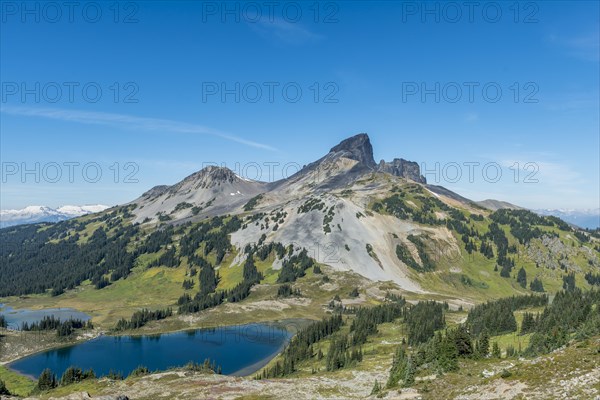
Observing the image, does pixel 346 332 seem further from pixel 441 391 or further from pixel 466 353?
pixel 441 391

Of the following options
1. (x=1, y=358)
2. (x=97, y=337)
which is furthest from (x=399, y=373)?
(x=97, y=337)

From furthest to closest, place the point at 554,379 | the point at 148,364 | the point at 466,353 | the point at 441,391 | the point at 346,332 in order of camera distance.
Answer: the point at 346,332, the point at 148,364, the point at 466,353, the point at 441,391, the point at 554,379

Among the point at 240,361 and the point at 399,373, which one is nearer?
the point at 399,373

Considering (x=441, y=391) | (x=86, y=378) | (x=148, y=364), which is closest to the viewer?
(x=441, y=391)

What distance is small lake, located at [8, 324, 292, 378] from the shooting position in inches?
4828

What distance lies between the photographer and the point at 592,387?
1337 inches

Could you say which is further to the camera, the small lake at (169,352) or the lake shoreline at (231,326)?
the small lake at (169,352)

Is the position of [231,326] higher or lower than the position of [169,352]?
higher

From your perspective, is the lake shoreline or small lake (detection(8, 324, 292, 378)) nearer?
the lake shoreline

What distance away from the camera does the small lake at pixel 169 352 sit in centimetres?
12262

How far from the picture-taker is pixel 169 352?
13862cm

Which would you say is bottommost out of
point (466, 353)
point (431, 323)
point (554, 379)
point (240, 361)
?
point (240, 361)

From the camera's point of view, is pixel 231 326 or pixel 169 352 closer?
pixel 169 352

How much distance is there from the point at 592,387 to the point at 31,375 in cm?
13130
